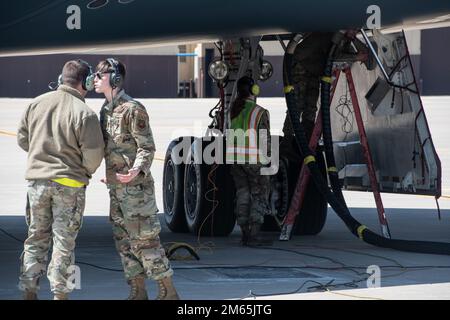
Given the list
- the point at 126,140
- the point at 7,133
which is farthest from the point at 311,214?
the point at 7,133

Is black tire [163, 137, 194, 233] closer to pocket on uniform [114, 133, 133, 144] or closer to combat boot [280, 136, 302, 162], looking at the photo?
combat boot [280, 136, 302, 162]

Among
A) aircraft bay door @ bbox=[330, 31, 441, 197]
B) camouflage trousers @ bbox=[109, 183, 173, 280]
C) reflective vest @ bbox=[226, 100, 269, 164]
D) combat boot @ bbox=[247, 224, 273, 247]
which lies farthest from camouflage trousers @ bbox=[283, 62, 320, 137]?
camouflage trousers @ bbox=[109, 183, 173, 280]

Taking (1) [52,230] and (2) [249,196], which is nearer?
(1) [52,230]

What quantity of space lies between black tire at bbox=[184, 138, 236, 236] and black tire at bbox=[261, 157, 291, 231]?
660 millimetres

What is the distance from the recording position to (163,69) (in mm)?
73375

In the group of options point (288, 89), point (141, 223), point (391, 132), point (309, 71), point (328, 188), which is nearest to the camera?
point (141, 223)

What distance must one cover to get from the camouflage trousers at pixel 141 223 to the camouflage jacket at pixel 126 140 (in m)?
0.09

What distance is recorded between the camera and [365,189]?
1579cm

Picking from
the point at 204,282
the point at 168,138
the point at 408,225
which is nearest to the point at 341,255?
the point at 204,282

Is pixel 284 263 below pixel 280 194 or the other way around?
below

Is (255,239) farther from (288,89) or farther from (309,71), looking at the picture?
(309,71)

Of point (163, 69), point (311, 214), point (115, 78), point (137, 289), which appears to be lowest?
point (137, 289)

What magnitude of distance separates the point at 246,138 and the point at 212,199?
1384mm

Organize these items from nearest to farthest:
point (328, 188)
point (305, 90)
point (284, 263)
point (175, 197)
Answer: point (284, 263)
point (328, 188)
point (305, 90)
point (175, 197)
